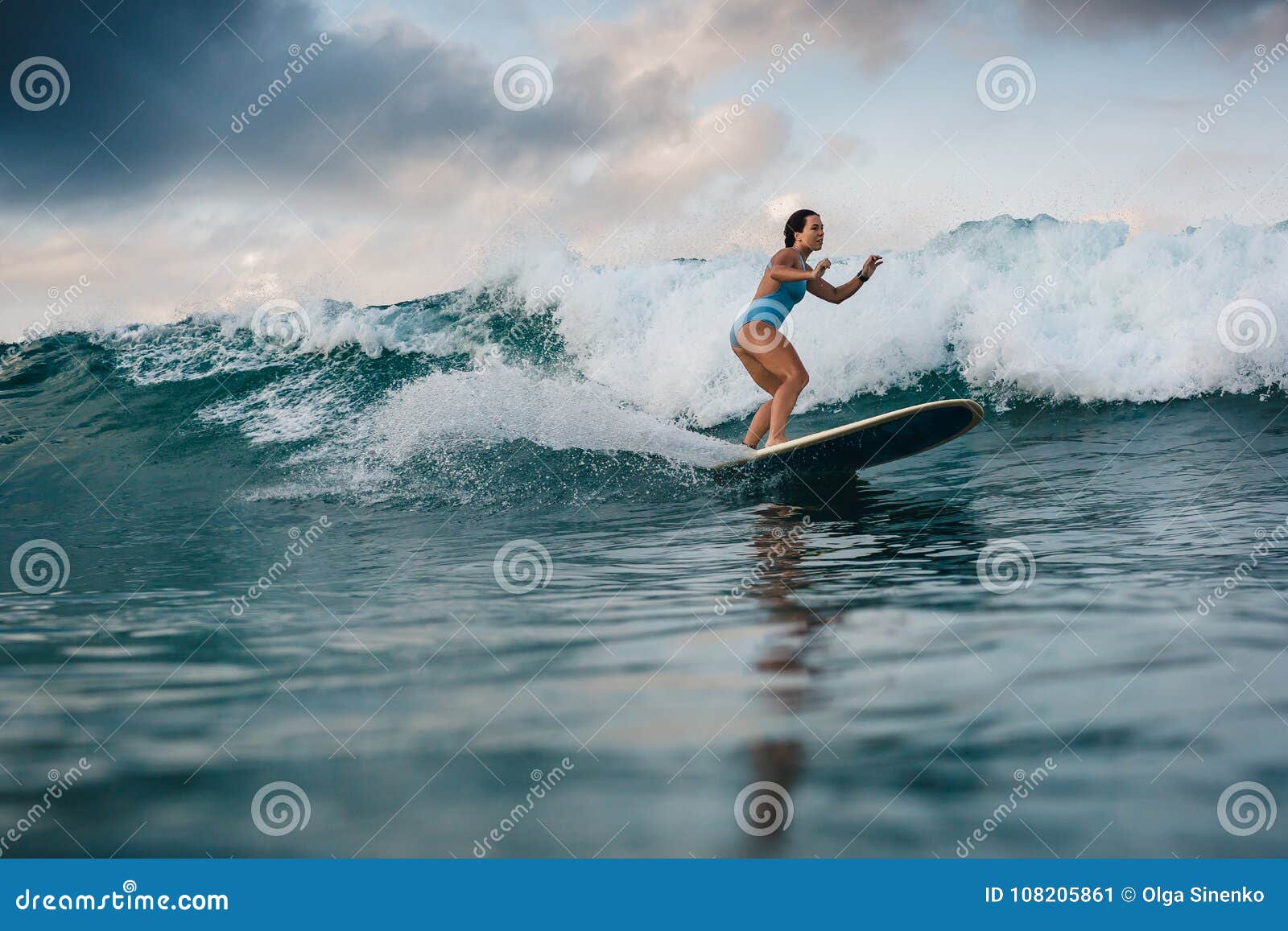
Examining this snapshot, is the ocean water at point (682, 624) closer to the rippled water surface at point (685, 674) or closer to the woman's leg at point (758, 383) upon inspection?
the rippled water surface at point (685, 674)

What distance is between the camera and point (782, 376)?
743cm

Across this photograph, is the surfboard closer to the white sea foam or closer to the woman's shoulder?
the white sea foam

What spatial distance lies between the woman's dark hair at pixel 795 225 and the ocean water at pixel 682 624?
5.97ft

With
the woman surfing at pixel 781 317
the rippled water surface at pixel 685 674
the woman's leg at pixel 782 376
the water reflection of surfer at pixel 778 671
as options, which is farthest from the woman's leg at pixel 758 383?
the water reflection of surfer at pixel 778 671

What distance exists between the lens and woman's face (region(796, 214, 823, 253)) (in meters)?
7.11

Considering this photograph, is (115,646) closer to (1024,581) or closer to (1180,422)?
(1024,581)

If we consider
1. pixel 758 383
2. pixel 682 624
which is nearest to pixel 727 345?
pixel 758 383

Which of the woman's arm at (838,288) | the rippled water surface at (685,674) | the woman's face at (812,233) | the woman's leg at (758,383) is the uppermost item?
the woman's face at (812,233)

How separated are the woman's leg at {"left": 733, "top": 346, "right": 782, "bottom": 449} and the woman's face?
95 cm

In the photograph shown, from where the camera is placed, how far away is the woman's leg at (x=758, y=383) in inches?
298

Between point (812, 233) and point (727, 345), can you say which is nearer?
point (812, 233)

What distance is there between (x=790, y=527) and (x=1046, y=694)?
314 centimetres

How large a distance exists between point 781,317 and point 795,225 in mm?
692

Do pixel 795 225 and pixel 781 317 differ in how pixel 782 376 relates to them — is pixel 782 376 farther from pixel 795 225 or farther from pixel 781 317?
pixel 795 225
